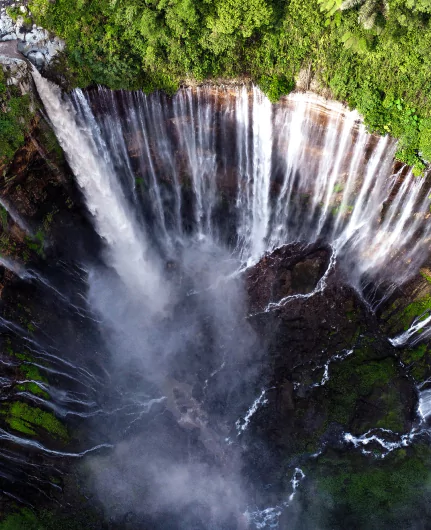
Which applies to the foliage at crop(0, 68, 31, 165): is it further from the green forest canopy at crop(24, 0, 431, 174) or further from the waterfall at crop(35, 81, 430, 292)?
the green forest canopy at crop(24, 0, 431, 174)

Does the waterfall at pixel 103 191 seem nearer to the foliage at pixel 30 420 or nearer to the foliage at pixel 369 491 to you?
the foliage at pixel 30 420

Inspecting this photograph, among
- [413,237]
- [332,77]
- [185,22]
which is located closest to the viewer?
[185,22]

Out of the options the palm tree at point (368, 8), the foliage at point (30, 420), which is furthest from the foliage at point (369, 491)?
the palm tree at point (368, 8)

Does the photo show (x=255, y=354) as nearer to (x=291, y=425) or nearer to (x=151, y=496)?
(x=291, y=425)

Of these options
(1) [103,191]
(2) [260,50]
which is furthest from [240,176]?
(1) [103,191]

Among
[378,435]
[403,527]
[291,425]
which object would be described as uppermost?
[291,425]

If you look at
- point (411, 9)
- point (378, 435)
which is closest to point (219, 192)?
point (411, 9)
